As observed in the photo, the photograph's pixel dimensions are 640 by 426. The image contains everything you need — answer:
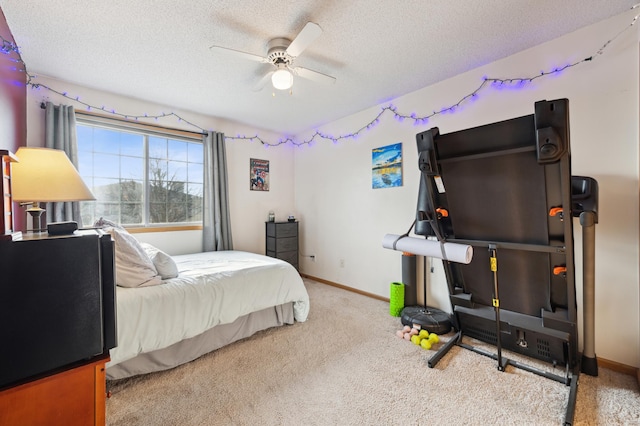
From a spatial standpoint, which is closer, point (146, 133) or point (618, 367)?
point (618, 367)

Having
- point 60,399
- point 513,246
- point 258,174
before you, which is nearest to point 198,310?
point 60,399

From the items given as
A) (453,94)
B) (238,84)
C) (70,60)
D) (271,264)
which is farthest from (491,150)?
(70,60)

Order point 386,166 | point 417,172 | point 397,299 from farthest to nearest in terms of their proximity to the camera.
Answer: point 386,166 < point 417,172 < point 397,299

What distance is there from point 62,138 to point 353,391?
3461mm

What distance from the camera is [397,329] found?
259 centimetres

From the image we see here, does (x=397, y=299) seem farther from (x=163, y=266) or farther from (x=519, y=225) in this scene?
(x=163, y=266)

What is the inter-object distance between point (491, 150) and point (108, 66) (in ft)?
10.5

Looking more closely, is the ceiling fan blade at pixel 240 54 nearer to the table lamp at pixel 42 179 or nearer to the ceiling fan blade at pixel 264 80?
the ceiling fan blade at pixel 264 80

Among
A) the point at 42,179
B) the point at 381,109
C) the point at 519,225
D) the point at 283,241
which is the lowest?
the point at 283,241

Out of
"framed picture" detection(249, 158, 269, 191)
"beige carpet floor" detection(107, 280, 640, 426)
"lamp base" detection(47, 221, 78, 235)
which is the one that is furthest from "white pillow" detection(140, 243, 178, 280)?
"framed picture" detection(249, 158, 269, 191)

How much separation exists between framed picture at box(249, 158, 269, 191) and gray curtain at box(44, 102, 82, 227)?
6.73ft

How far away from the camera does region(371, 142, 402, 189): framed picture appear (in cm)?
319

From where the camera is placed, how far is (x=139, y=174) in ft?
11.1

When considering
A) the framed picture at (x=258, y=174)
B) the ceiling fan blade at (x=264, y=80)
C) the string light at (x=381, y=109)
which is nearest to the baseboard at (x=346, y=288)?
the framed picture at (x=258, y=174)
